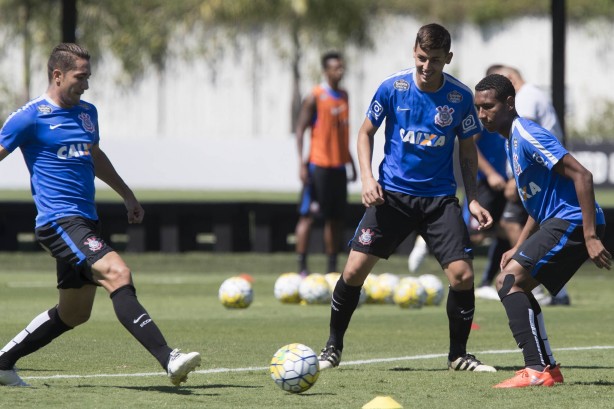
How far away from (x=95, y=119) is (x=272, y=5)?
140ft

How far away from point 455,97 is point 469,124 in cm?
20

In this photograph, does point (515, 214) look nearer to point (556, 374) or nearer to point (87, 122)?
point (556, 374)

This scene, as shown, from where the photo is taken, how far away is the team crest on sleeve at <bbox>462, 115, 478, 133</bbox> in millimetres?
8711

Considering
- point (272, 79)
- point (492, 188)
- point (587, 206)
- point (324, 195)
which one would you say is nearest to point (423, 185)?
point (587, 206)

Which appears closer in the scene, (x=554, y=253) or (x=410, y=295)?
(x=554, y=253)

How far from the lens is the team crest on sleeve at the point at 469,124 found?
8711 mm

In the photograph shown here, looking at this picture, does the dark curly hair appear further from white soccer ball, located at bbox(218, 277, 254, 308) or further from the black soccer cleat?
white soccer ball, located at bbox(218, 277, 254, 308)

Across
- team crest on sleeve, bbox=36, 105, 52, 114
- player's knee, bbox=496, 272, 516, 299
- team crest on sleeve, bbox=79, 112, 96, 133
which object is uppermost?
team crest on sleeve, bbox=36, 105, 52, 114

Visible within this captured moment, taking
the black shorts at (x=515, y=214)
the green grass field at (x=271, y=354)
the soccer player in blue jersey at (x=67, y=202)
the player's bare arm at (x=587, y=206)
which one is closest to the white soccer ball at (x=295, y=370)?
the green grass field at (x=271, y=354)

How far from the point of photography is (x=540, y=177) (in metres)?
7.79

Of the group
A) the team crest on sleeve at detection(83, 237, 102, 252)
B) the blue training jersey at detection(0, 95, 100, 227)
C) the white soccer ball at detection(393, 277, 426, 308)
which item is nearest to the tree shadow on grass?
the team crest on sleeve at detection(83, 237, 102, 252)

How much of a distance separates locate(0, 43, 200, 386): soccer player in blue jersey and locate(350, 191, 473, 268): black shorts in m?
1.68

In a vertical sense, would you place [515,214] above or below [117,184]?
below

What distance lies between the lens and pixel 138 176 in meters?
34.1
